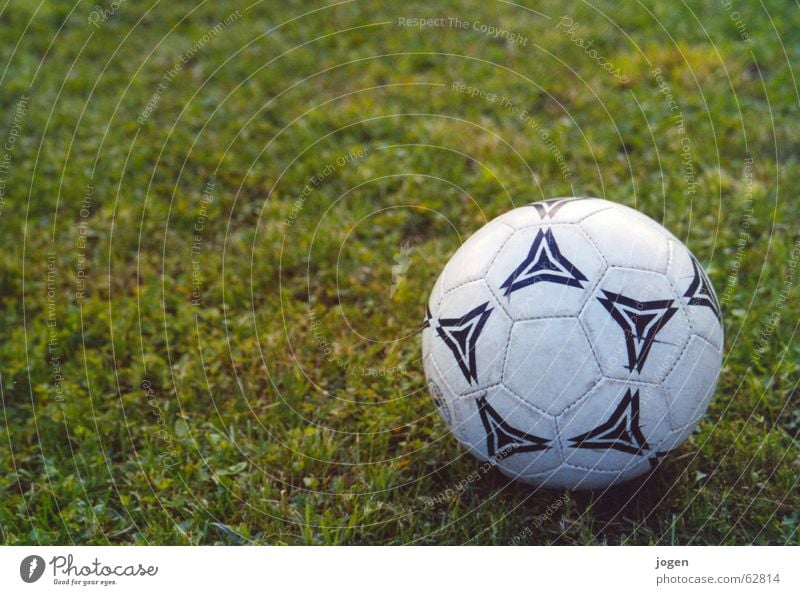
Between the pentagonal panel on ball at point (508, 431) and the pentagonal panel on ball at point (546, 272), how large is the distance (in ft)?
1.09

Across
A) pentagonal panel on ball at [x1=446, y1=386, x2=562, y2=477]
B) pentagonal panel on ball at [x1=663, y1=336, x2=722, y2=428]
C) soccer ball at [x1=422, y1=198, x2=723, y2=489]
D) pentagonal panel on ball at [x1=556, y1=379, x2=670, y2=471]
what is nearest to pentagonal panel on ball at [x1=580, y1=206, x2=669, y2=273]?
soccer ball at [x1=422, y1=198, x2=723, y2=489]

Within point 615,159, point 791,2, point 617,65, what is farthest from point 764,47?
point 615,159

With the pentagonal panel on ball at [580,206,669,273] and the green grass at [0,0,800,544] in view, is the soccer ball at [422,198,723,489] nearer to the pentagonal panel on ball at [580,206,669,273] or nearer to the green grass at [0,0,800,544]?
the pentagonal panel on ball at [580,206,669,273]

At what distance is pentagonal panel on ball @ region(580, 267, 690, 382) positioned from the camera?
3.07m

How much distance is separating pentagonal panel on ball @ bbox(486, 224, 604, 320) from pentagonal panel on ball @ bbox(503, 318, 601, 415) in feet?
0.18

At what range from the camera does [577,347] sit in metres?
3.06

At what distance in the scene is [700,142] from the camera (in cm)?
558

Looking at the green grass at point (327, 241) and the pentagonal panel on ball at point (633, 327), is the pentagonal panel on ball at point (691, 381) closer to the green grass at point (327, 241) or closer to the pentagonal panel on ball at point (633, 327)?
the pentagonal panel on ball at point (633, 327)

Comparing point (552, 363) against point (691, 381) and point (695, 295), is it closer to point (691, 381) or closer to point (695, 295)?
point (691, 381)

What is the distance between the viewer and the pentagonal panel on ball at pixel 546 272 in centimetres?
312

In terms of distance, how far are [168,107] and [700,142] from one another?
3.76 m
